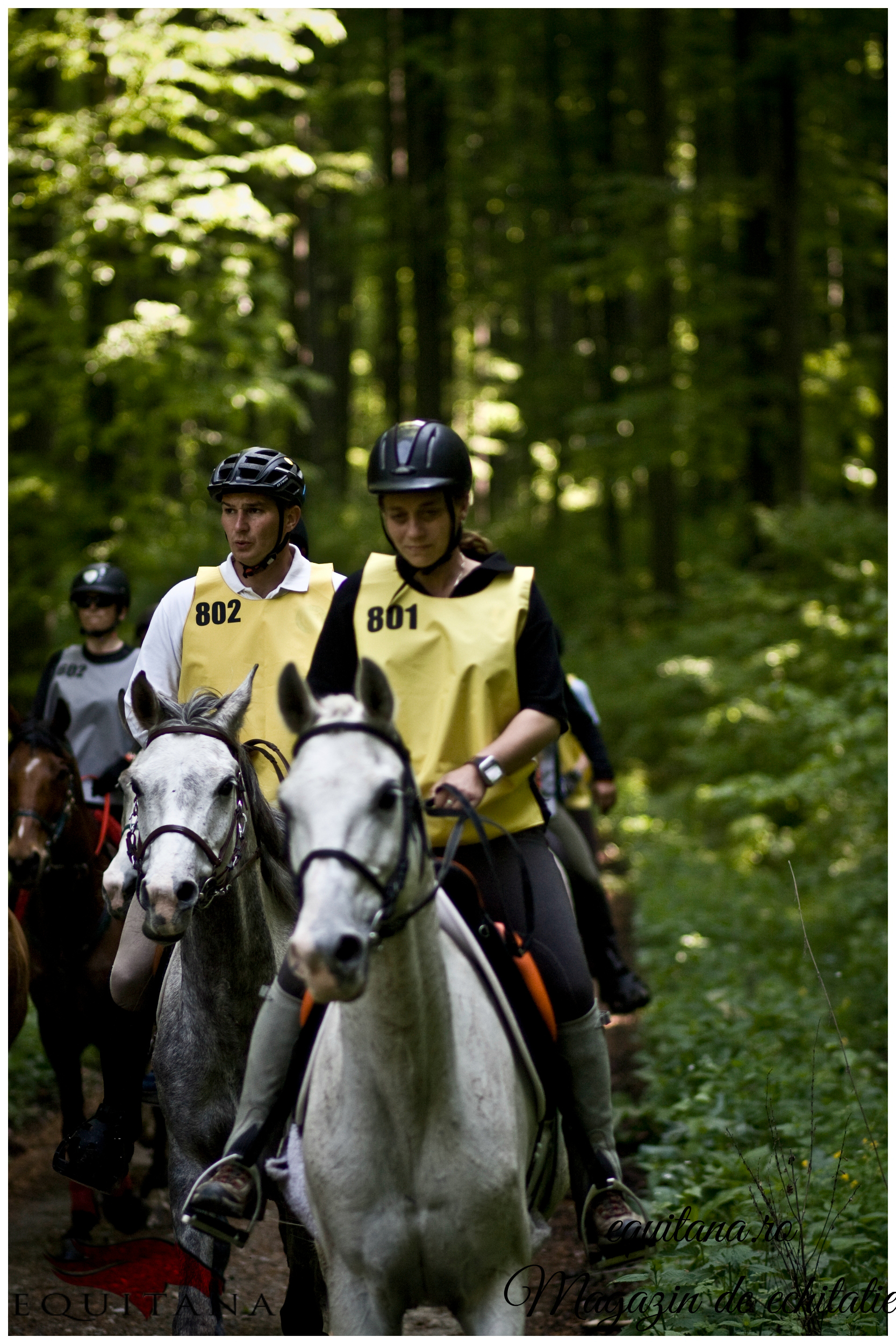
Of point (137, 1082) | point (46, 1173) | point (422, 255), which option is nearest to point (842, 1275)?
point (137, 1082)

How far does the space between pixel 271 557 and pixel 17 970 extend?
10.4 ft

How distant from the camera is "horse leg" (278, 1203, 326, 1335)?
452 centimetres

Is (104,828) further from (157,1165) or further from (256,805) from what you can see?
(256,805)

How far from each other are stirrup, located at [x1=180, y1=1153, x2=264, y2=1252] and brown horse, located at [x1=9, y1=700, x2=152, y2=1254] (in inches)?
106

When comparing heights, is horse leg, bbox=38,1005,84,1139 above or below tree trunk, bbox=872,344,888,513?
below

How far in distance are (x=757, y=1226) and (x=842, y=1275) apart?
559 millimetres

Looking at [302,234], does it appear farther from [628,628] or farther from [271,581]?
[271,581]

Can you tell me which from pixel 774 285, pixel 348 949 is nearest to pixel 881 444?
pixel 774 285

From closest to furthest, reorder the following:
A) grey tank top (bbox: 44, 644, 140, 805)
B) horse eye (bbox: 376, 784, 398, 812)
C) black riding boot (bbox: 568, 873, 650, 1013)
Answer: horse eye (bbox: 376, 784, 398, 812)
grey tank top (bbox: 44, 644, 140, 805)
black riding boot (bbox: 568, 873, 650, 1013)

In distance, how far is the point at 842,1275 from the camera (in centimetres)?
483

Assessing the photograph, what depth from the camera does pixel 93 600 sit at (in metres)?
7.93

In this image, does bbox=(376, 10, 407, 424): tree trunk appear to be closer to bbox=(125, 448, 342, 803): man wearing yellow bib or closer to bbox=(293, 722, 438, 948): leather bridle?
bbox=(125, 448, 342, 803): man wearing yellow bib

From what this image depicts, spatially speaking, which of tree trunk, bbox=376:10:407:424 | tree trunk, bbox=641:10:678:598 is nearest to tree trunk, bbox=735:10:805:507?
tree trunk, bbox=641:10:678:598

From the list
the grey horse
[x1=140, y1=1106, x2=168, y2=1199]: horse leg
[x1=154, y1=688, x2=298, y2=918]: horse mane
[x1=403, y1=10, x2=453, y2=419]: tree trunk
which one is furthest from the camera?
[x1=403, y1=10, x2=453, y2=419]: tree trunk
